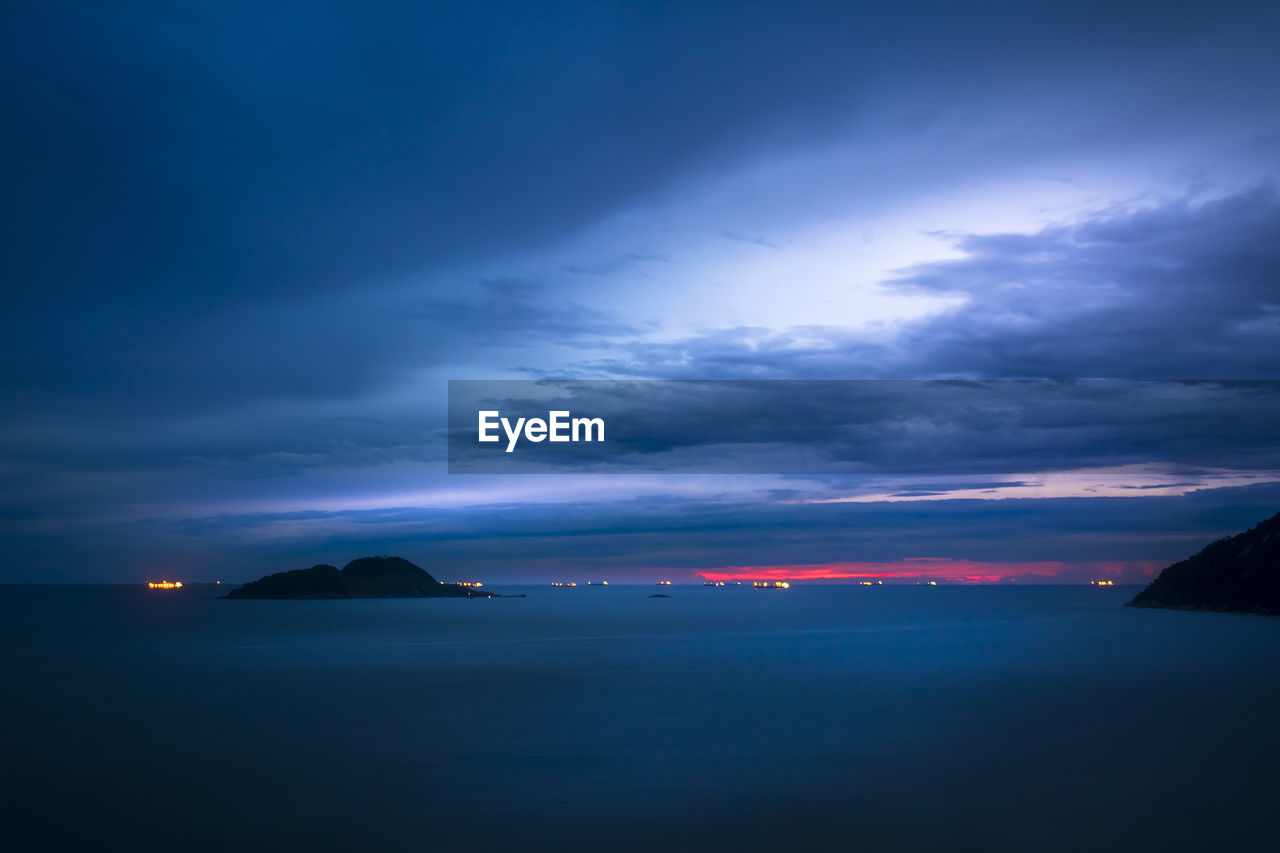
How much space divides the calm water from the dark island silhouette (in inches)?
1899

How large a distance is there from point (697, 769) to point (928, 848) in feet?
24.1

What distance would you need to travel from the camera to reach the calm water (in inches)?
622

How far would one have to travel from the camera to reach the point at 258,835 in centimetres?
1538

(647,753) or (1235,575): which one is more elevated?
(647,753)

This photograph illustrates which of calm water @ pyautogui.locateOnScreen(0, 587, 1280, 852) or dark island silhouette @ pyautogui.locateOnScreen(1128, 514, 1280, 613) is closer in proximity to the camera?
calm water @ pyautogui.locateOnScreen(0, 587, 1280, 852)

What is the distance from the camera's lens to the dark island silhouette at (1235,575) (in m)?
86.9

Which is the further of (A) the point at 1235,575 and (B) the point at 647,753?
(A) the point at 1235,575

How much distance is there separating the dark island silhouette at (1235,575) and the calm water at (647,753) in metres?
48.2

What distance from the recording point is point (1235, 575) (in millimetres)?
92438

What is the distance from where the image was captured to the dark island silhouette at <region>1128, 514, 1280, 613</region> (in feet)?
285

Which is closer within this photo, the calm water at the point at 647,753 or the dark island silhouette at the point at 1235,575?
the calm water at the point at 647,753

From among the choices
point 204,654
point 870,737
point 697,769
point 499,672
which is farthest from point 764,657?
point 204,654

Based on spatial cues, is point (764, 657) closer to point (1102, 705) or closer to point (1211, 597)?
point (1102, 705)

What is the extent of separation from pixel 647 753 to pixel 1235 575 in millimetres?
97116
